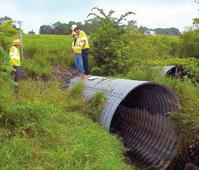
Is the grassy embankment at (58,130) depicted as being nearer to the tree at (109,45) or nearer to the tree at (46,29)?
the tree at (109,45)

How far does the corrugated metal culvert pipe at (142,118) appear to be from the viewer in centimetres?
1027

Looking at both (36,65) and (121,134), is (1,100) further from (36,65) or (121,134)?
(36,65)

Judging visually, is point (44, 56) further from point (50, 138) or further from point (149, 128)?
point (50, 138)

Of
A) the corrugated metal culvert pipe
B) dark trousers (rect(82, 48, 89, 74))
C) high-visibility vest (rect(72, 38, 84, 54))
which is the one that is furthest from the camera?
dark trousers (rect(82, 48, 89, 74))

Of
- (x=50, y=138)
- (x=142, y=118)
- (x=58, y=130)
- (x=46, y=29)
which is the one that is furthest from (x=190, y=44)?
(x=46, y=29)

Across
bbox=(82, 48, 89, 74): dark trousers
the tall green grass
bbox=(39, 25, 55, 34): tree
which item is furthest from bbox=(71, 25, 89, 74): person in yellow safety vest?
bbox=(39, 25, 55, 34): tree

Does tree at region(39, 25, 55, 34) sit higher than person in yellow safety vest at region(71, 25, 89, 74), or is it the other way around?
tree at region(39, 25, 55, 34)

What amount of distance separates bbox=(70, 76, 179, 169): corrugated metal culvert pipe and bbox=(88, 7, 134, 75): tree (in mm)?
4411

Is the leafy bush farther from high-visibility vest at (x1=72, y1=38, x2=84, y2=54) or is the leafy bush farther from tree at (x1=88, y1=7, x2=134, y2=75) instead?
high-visibility vest at (x1=72, y1=38, x2=84, y2=54)

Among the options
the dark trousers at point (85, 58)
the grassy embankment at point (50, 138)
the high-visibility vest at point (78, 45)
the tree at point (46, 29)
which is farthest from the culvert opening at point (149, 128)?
the tree at point (46, 29)

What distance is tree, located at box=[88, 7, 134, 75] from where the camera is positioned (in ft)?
57.5

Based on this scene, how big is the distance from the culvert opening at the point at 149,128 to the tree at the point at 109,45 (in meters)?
4.52

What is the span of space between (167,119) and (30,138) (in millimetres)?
4136

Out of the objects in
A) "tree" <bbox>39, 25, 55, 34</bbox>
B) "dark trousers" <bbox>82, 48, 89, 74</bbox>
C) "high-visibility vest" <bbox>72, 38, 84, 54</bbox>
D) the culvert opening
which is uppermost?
"tree" <bbox>39, 25, 55, 34</bbox>
